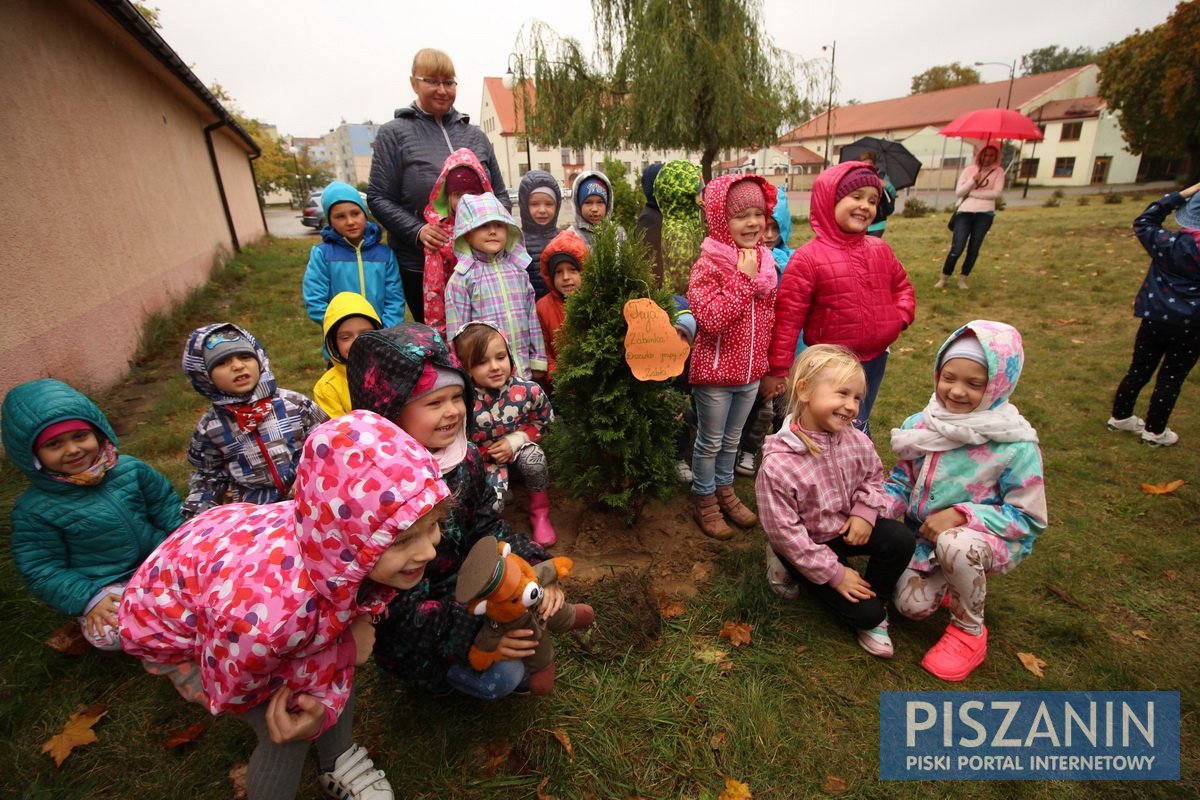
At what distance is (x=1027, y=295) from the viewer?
8.15 m

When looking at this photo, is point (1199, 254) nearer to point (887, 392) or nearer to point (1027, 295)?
point (887, 392)

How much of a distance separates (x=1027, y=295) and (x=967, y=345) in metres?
7.60

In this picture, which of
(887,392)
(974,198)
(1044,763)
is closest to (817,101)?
(974,198)

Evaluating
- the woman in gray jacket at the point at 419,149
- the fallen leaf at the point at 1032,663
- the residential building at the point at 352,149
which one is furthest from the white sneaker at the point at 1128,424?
the residential building at the point at 352,149

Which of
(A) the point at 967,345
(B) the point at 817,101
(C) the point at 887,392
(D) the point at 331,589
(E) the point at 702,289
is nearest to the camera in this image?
(D) the point at 331,589

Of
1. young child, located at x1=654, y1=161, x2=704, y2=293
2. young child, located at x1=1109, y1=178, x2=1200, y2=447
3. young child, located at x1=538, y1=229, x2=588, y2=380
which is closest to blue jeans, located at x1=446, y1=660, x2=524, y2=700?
young child, located at x1=538, y1=229, x2=588, y2=380

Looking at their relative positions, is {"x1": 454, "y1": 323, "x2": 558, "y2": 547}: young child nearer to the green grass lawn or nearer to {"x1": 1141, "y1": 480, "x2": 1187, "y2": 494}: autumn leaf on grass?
the green grass lawn

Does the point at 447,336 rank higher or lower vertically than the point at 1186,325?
higher

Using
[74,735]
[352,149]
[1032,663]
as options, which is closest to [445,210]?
[74,735]

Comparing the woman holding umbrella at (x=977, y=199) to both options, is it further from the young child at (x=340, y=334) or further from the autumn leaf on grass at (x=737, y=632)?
the young child at (x=340, y=334)

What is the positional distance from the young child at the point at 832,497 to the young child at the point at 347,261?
2.76 m

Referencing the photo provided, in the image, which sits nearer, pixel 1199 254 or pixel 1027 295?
pixel 1199 254

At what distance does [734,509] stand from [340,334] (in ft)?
8.45

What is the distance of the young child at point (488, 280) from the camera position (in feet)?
11.2
